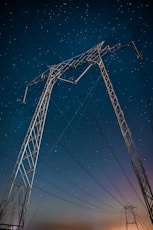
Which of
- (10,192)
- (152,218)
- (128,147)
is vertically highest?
(128,147)

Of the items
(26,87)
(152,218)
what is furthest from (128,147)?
(26,87)

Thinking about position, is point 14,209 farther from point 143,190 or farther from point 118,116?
point 118,116

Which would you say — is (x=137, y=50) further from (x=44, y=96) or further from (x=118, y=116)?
(x=44, y=96)

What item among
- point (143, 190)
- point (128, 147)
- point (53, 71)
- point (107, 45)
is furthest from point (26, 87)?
point (143, 190)

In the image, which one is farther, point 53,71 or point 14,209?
point 53,71

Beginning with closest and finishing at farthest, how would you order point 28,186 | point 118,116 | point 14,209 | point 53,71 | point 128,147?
point 14,209, point 28,186, point 53,71, point 128,147, point 118,116

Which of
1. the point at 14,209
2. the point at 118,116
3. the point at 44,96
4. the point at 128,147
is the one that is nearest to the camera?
the point at 14,209

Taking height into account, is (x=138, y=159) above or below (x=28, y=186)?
above

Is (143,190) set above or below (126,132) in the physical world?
below

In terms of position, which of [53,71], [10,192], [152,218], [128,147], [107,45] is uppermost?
[107,45]
